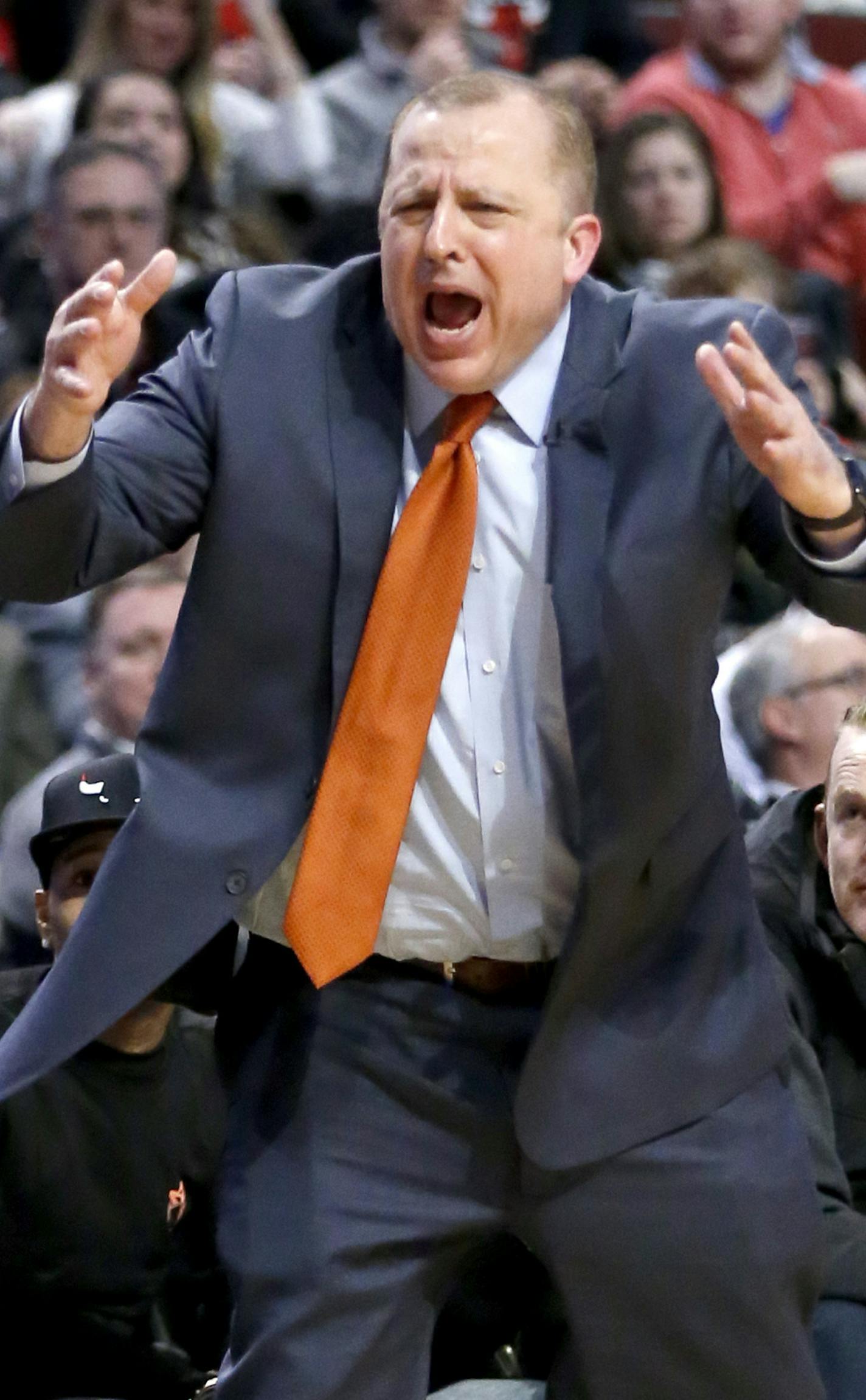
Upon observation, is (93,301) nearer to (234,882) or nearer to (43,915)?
(234,882)

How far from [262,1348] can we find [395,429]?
0.84 meters

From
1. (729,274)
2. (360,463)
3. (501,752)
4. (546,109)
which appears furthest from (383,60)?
(501,752)

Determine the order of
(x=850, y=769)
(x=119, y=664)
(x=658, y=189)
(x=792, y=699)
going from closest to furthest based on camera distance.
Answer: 1. (x=850, y=769)
2. (x=792, y=699)
3. (x=119, y=664)
4. (x=658, y=189)

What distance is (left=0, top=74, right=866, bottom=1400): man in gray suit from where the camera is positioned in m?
1.89

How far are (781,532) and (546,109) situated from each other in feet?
1.47

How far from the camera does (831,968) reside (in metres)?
2.69

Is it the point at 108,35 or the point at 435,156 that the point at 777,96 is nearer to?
the point at 108,35

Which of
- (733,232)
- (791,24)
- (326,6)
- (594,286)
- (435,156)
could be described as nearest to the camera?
(435,156)

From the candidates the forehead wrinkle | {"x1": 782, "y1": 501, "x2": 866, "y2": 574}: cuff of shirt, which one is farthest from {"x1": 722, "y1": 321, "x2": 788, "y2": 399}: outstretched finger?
the forehead wrinkle

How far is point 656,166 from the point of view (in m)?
5.21

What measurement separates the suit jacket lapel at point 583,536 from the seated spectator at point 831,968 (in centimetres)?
83

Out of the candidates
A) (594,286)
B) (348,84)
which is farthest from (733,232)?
(594,286)

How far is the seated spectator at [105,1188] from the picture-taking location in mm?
2730

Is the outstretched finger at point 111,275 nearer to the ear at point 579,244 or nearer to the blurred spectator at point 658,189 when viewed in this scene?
the ear at point 579,244
